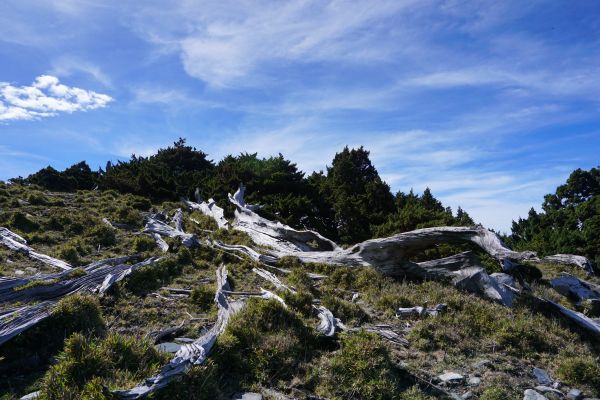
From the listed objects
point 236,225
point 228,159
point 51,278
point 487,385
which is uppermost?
point 228,159

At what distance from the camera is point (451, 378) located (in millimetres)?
5402

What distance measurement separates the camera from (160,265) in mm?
9922

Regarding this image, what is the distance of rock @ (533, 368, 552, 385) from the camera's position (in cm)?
551

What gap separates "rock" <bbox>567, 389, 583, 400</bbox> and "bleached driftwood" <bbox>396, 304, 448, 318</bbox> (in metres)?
2.56

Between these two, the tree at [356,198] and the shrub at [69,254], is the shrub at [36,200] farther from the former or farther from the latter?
the tree at [356,198]

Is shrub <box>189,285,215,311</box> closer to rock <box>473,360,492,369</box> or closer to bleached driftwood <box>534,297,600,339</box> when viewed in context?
rock <box>473,360,492,369</box>

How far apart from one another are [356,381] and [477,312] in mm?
3741

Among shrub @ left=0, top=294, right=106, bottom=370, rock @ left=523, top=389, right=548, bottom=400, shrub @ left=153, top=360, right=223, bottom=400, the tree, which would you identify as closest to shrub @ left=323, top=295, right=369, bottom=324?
rock @ left=523, top=389, right=548, bottom=400

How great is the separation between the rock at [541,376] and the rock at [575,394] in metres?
0.26

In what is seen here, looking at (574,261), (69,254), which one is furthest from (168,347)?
(574,261)

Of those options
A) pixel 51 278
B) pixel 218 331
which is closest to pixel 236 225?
pixel 51 278

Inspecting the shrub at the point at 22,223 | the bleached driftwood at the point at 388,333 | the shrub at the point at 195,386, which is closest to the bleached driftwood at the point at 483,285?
the bleached driftwood at the point at 388,333

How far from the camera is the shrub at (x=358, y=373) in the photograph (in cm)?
492

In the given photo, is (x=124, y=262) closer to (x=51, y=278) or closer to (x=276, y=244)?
(x=51, y=278)
